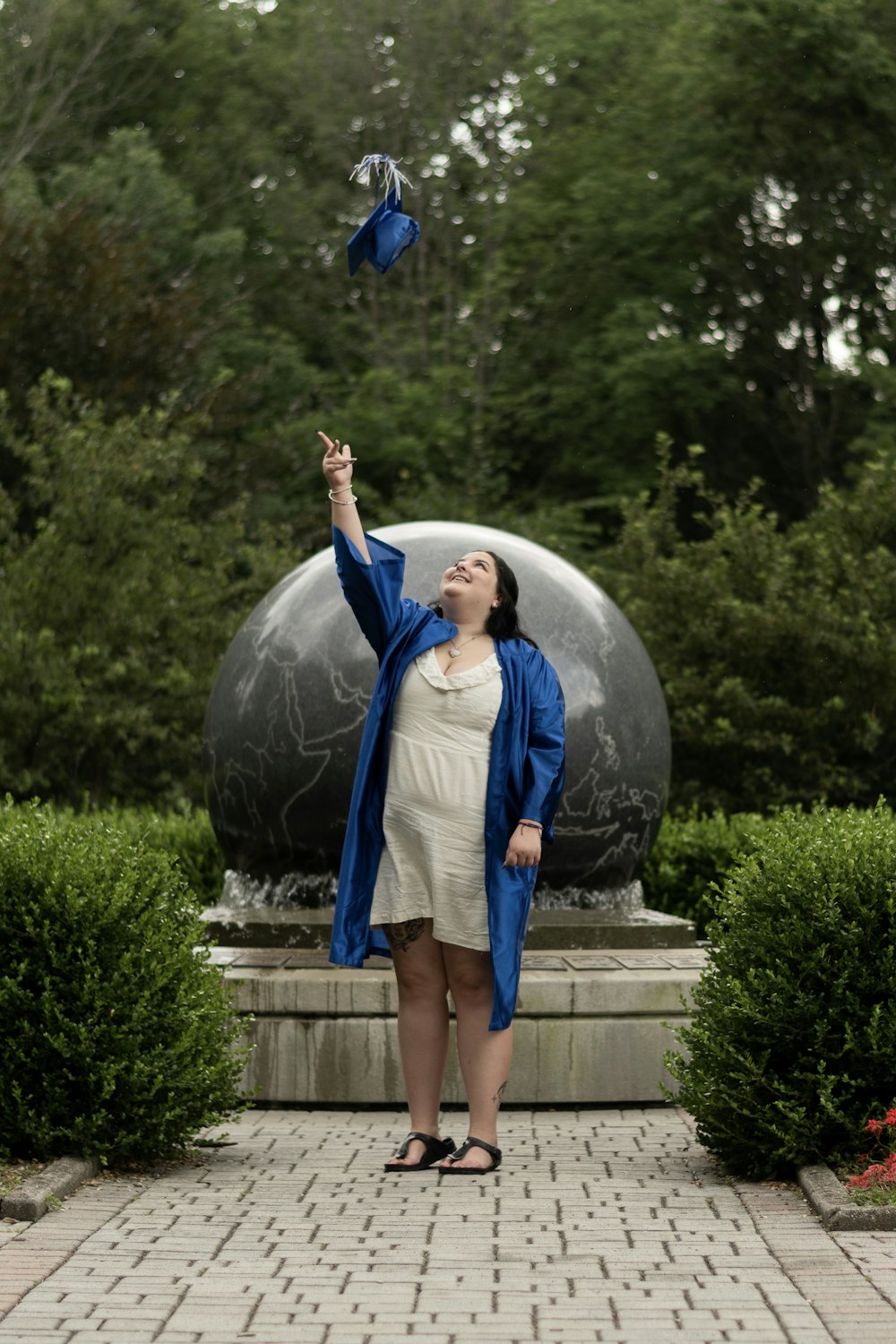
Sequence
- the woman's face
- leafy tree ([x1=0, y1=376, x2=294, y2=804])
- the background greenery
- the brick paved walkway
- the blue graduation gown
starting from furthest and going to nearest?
the background greenery, leafy tree ([x1=0, y1=376, x2=294, y2=804]), the woman's face, the blue graduation gown, the brick paved walkway

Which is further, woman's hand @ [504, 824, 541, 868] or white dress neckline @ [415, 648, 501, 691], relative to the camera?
white dress neckline @ [415, 648, 501, 691]

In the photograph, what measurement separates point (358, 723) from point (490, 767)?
8.16 feet

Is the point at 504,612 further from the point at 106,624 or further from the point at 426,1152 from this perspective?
the point at 106,624

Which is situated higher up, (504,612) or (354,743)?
(504,612)

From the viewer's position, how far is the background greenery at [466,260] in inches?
973

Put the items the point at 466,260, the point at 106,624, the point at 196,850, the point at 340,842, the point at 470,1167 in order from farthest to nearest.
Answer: the point at 466,260
the point at 106,624
the point at 196,850
the point at 340,842
the point at 470,1167

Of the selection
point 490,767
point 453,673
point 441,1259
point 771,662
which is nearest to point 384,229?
point 453,673

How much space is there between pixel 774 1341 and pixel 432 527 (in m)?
5.48

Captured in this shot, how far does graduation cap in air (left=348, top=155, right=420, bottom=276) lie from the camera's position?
21.6 feet

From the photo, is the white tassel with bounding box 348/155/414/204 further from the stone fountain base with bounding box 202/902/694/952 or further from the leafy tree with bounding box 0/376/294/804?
the leafy tree with bounding box 0/376/294/804

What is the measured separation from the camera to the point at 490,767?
5.92 meters

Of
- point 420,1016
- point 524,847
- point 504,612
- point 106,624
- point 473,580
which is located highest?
point 106,624

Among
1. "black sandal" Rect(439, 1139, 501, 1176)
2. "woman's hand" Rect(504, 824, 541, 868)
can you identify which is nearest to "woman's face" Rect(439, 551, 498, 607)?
"woman's hand" Rect(504, 824, 541, 868)

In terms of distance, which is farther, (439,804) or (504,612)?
(504,612)
